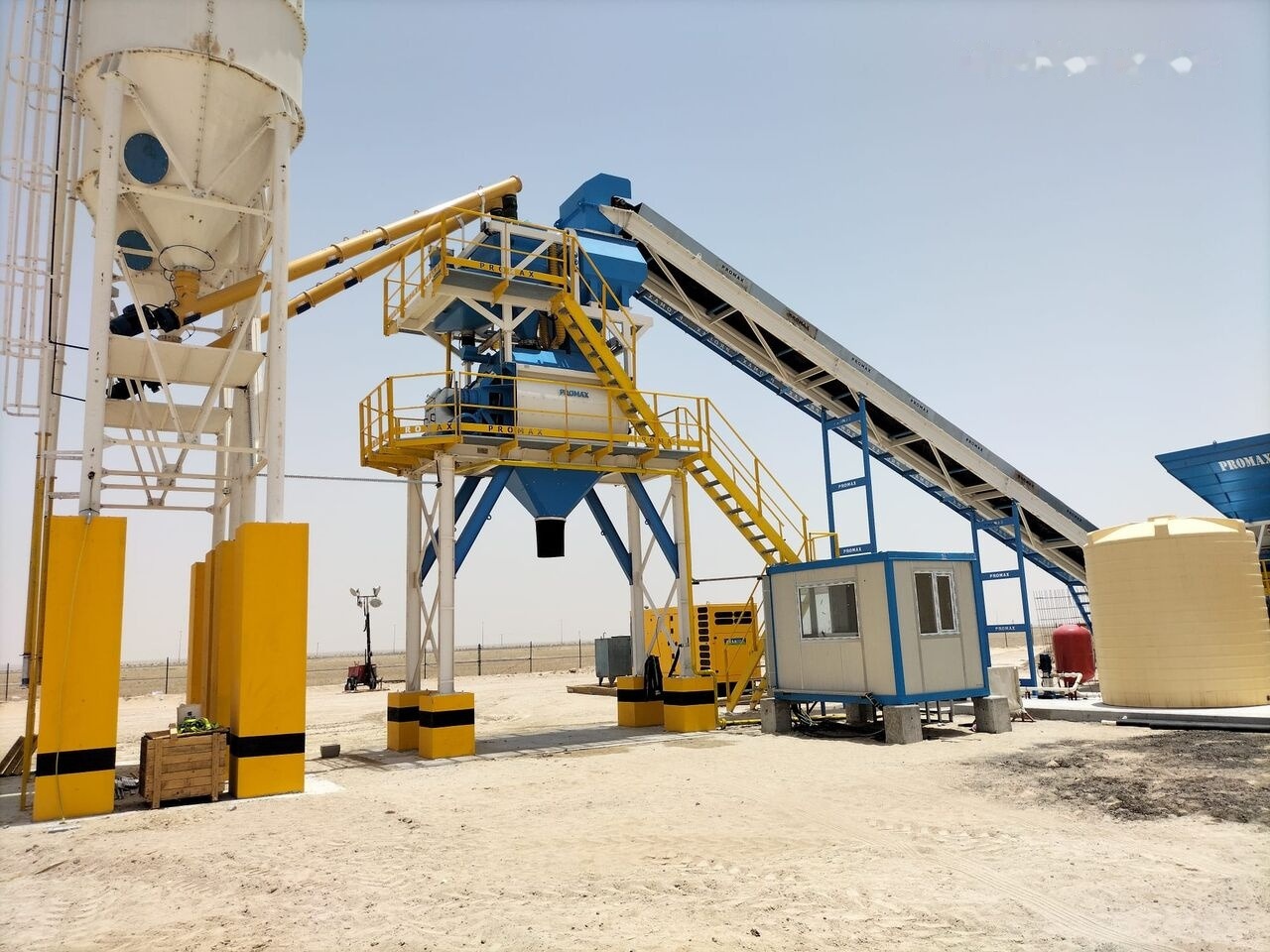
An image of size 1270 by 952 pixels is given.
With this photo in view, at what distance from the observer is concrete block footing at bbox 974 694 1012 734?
59.7ft

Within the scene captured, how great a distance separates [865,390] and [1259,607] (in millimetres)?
9958

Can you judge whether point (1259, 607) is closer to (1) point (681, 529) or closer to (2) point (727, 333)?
(1) point (681, 529)

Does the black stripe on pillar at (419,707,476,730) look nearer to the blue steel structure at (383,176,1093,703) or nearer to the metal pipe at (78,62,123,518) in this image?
the blue steel structure at (383,176,1093,703)

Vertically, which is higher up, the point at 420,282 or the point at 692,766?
the point at 420,282

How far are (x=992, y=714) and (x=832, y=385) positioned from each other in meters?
9.98

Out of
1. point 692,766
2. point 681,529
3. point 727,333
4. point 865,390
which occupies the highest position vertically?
point 727,333

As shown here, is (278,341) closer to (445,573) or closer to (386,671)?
(445,573)

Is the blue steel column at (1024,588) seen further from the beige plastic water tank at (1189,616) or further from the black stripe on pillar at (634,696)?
the black stripe on pillar at (634,696)

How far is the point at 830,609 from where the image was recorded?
18797 millimetres

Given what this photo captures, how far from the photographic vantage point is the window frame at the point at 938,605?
17.9 meters

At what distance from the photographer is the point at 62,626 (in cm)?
1224

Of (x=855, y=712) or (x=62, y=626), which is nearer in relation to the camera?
(x=62, y=626)

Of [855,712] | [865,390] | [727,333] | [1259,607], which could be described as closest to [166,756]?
[855,712]

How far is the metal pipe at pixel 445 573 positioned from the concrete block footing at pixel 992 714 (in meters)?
10.8
